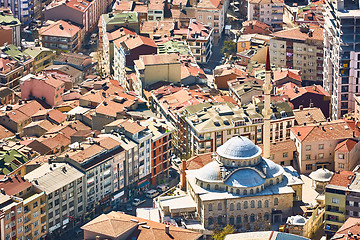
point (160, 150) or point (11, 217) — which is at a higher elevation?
point (160, 150)

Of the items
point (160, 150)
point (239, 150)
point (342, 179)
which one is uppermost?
point (239, 150)

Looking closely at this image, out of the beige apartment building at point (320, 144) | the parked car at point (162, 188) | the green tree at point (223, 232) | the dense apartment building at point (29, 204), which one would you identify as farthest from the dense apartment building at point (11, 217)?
the beige apartment building at point (320, 144)

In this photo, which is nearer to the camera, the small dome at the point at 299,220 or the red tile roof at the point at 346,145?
the small dome at the point at 299,220

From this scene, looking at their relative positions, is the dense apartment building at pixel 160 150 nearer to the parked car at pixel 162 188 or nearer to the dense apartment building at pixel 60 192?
the parked car at pixel 162 188

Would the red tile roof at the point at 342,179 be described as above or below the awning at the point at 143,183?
above

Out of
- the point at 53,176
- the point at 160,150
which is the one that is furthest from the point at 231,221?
the point at 53,176

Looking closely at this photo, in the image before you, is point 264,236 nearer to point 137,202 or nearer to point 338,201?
point 338,201

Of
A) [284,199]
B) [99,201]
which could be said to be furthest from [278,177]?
[99,201]
